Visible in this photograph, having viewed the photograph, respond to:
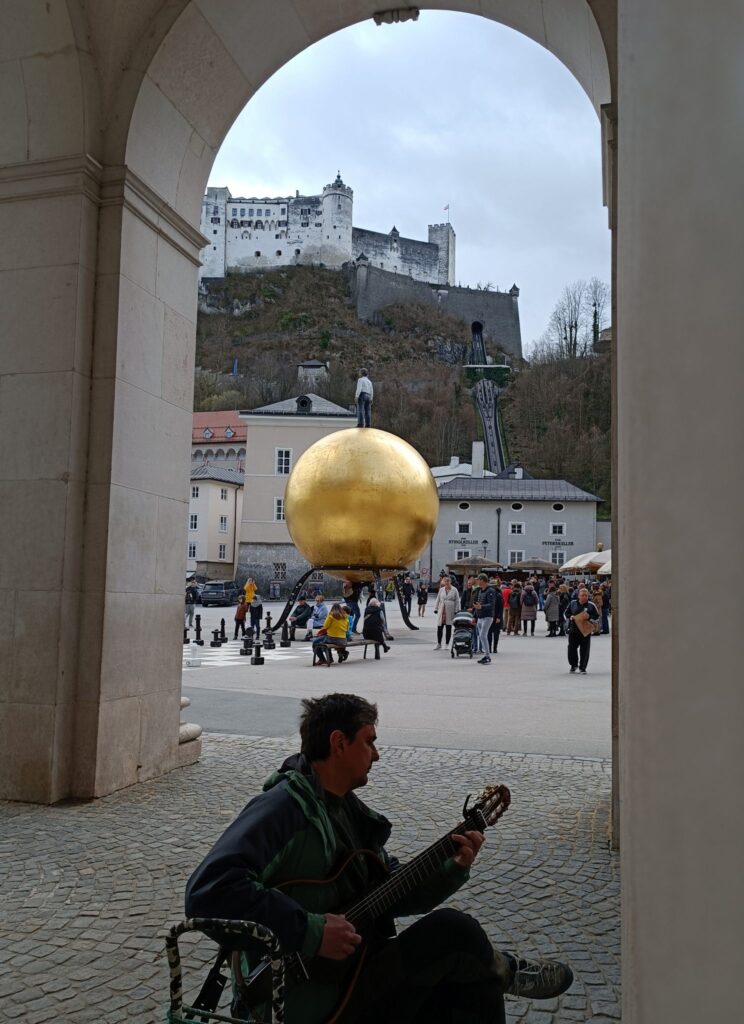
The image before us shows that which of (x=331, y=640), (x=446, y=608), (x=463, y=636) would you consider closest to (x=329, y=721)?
(x=331, y=640)

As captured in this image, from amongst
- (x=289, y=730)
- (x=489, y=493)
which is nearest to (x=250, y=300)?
(x=489, y=493)

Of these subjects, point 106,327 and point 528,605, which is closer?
point 106,327

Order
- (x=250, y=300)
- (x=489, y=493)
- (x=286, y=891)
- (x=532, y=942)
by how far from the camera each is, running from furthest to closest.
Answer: (x=250, y=300) < (x=489, y=493) < (x=532, y=942) < (x=286, y=891)

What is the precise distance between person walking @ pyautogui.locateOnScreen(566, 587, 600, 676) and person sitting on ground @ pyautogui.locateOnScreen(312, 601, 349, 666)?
453 centimetres

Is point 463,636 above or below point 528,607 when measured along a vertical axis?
below

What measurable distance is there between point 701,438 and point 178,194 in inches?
299

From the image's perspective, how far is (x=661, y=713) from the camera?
73 cm

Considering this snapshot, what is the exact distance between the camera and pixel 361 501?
1.83m

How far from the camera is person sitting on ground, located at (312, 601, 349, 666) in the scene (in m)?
17.5

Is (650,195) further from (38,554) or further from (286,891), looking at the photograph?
(38,554)

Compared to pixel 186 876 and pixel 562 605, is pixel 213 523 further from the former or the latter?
pixel 186 876

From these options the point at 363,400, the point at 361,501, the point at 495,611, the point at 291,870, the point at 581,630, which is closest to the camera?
the point at 361,501

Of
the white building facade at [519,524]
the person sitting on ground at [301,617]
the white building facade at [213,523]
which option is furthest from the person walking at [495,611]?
the white building facade at [213,523]

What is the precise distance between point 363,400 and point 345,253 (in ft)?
394
